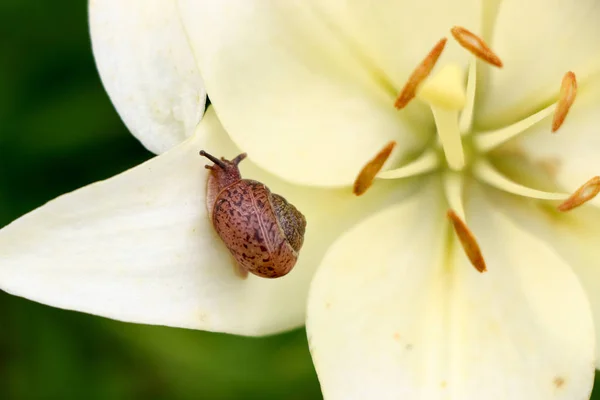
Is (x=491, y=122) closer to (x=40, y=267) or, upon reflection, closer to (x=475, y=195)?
(x=475, y=195)

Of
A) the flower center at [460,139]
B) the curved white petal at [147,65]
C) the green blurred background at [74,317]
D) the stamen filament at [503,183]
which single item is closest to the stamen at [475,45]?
the flower center at [460,139]

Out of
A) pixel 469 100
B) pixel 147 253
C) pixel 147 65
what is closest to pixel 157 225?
pixel 147 253

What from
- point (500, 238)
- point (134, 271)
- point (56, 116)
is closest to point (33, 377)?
point (56, 116)

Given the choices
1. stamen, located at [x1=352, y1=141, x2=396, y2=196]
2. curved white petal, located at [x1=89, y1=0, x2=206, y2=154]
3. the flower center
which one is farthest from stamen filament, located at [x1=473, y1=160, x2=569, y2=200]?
curved white petal, located at [x1=89, y1=0, x2=206, y2=154]

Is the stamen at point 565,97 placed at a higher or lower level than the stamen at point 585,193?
higher

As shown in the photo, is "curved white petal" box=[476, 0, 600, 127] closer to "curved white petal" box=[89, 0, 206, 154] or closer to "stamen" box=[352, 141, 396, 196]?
"stamen" box=[352, 141, 396, 196]

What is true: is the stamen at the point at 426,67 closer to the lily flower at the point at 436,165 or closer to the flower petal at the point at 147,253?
the lily flower at the point at 436,165

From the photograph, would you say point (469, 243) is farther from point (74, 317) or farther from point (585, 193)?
point (74, 317)
